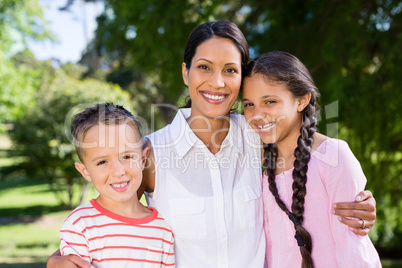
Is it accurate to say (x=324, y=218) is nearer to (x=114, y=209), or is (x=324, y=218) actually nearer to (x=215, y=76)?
(x=215, y=76)

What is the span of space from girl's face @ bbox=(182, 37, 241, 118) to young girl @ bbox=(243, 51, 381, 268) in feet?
0.33

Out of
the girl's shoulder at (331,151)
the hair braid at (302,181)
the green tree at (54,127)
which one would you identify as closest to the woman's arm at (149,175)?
the hair braid at (302,181)

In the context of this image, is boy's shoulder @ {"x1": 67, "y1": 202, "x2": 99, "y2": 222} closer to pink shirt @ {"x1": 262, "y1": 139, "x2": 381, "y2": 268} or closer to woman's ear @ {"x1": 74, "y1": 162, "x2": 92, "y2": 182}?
woman's ear @ {"x1": 74, "y1": 162, "x2": 92, "y2": 182}

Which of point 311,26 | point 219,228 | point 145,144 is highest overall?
point 311,26

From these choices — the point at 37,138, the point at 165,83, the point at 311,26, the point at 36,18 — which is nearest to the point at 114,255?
the point at 165,83

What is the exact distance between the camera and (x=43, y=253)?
8.99m

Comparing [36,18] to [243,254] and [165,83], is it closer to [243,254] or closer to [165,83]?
[165,83]

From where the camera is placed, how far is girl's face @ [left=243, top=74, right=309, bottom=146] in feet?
6.96

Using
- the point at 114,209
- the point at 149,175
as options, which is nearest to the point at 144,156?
the point at 149,175

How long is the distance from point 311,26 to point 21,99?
1234cm

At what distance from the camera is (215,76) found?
2.13 metres

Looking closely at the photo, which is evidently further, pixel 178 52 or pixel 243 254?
pixel 178 52

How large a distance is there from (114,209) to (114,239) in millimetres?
166

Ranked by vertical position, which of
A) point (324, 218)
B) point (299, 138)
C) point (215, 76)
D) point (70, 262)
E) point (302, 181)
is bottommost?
point (70, 262)
